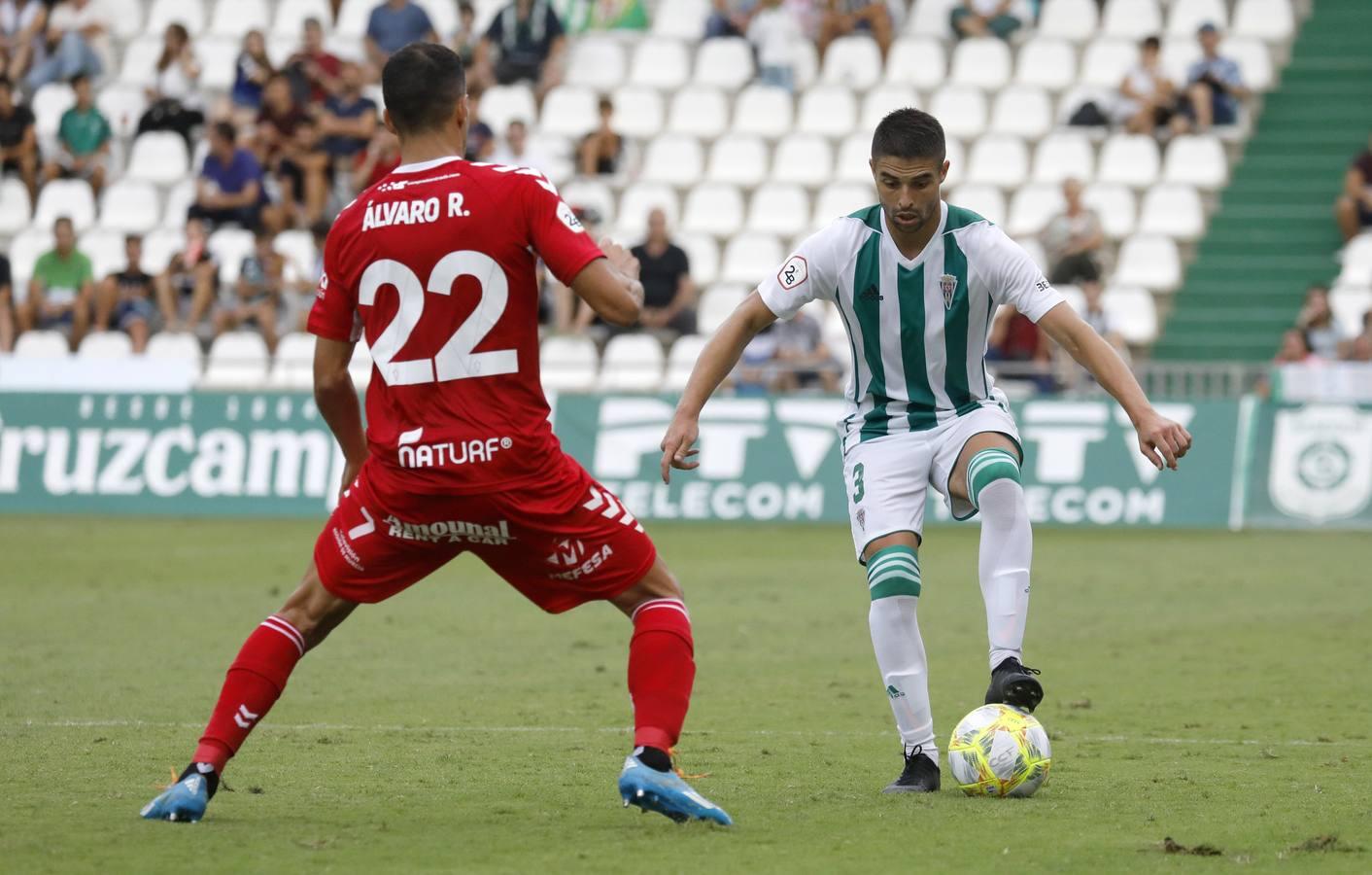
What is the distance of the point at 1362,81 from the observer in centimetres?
2386

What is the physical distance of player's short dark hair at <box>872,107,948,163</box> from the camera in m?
6.52

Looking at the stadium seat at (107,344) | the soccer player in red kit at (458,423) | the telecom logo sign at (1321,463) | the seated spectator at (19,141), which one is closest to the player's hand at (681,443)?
the soccer player in red kit at (458,423)

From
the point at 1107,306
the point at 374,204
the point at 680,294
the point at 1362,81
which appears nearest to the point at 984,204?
the point at 1107,306

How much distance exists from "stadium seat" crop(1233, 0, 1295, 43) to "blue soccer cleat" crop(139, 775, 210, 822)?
20.4 m

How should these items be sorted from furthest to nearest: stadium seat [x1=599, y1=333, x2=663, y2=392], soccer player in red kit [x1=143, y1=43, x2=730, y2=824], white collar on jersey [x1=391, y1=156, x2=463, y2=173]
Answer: stadium seat [x1=599, y1=333, x2=663, y2=392] → white collar on jersey [x1=391, y1=156, x2=463, y2=173] → soccer player in red kit [x1=143, y1=43, x2=730, y2=824]

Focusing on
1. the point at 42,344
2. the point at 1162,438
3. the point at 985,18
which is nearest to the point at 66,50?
the point at 42,344

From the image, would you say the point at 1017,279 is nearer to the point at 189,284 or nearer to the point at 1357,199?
the point at 1357,199

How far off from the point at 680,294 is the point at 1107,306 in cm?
438

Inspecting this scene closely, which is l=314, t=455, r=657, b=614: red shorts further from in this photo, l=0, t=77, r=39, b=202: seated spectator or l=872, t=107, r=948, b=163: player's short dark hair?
l=0, t=77, r=39, b=202: seated spectator

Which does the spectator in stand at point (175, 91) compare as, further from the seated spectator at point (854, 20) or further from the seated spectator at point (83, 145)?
the seated spectator at point (854, 20)

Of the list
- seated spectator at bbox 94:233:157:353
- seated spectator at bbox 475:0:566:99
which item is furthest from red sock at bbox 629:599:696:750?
seated spectator at bbox 475:0:566:99

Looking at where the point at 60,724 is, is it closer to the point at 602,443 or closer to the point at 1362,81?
the point at 602,443

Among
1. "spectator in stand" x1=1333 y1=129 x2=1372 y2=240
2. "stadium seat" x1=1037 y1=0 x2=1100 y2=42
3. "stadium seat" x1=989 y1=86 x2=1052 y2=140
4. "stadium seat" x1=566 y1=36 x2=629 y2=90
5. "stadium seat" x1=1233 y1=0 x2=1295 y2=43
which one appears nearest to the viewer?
"spectator in stand" x1=1333 y1=129 x2=1372 y2=240

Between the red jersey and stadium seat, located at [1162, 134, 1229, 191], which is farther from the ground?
stadium seat, located at [1162, 134, 1229, 191]
